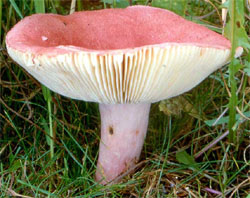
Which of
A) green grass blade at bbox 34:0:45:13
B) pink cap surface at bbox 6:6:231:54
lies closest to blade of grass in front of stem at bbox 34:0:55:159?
green grass blade at bbox 34:0:45:13

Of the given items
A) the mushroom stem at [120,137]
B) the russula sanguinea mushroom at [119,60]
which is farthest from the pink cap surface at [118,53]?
the mushroom stem at [120,137]

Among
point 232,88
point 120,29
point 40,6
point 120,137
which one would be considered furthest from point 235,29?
point 40,6

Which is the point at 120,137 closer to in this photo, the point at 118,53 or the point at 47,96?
the point at 47,96

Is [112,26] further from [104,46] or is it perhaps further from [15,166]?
[15,166]

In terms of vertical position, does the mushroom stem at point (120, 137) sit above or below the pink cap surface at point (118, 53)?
below

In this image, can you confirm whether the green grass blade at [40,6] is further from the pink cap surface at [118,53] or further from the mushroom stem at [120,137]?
the mushroom stem at [120,137]

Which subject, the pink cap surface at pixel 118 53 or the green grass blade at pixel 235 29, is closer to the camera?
the pink cap surface at pixel 118 53

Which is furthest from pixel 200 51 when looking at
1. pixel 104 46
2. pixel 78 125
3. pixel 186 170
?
pixel 78 125
